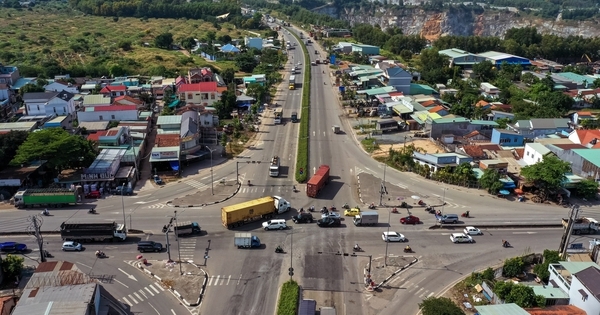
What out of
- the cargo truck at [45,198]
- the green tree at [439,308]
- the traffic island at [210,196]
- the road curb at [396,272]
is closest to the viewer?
the green tree at [439,308]

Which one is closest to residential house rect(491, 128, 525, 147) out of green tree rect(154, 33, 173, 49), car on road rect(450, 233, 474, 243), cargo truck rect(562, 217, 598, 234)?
cargo truck rect(562, 217, 598, 234)

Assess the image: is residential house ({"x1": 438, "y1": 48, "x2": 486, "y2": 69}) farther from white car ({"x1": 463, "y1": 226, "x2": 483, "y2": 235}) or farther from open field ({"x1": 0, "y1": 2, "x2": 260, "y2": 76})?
white car ({"x1": 463, "y1": 226, "x2": 483, "y2": 235})

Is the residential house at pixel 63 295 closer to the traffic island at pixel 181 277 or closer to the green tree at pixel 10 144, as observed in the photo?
the traffic island at pixel 181 277

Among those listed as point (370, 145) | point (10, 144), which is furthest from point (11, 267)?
point (370, 145)

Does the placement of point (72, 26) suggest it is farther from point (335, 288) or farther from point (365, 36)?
point (335, 288)

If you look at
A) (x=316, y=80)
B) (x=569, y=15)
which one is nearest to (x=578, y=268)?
(x=316, y=80)

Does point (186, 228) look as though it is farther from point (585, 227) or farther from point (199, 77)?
point (199, 77)

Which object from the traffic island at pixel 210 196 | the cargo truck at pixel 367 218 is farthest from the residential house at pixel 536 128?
the traffic island at pixel 210 196
